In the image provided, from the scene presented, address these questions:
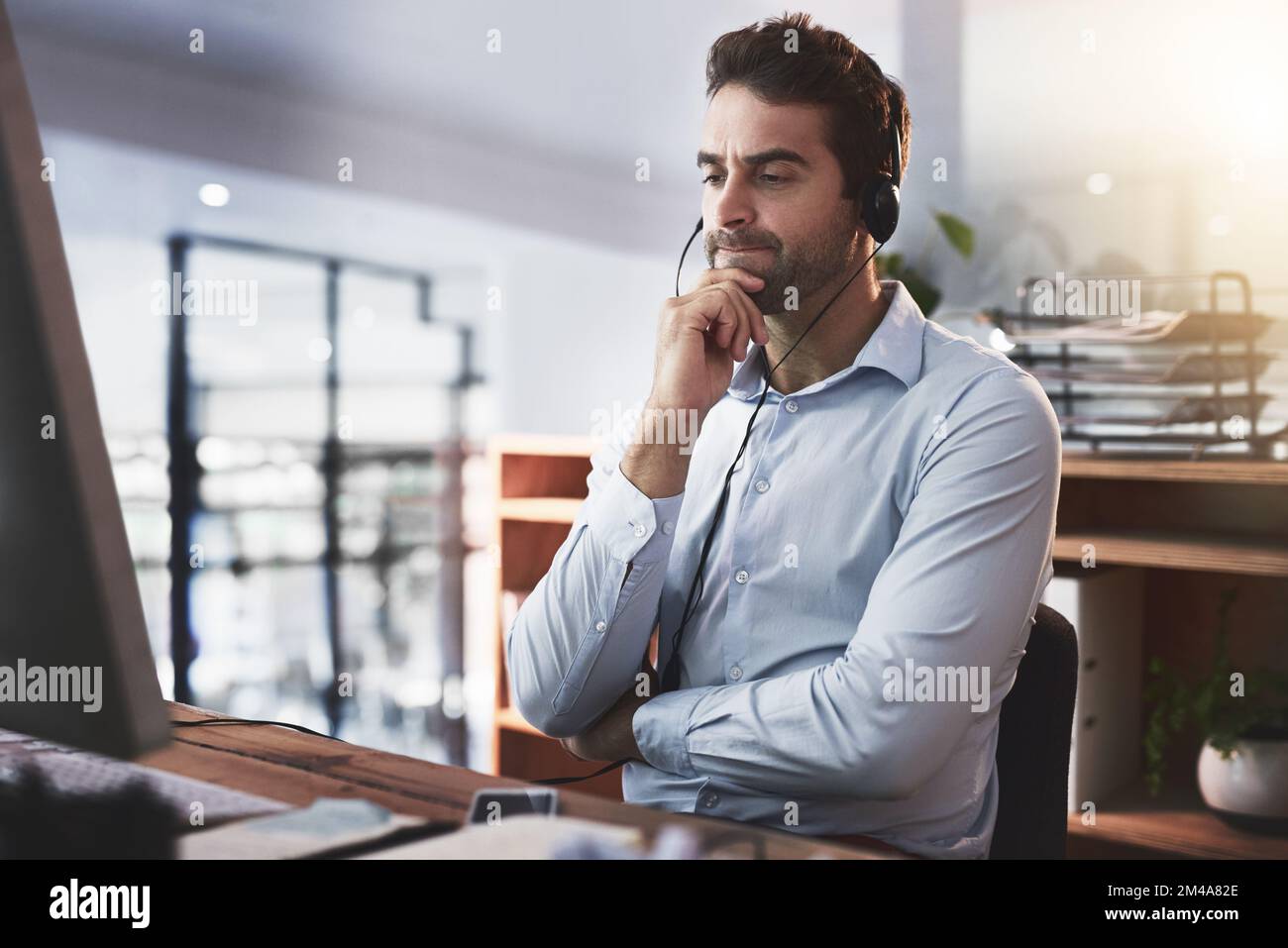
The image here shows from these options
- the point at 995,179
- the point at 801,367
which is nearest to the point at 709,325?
the point at 801,367

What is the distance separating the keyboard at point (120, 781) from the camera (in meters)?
0.81

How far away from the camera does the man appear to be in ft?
3.50

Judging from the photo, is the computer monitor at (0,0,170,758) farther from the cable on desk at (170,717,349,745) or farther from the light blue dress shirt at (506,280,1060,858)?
the light blue dress shirt at (506,280,1060,858)

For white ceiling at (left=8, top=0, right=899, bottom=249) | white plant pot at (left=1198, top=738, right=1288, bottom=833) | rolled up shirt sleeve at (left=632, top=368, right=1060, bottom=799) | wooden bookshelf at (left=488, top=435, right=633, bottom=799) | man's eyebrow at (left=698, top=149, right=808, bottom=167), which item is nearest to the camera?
rolled up shirt sleeve at (left=632, top=368, right=1060, bottom=799)

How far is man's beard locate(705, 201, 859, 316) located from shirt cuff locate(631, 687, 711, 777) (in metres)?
0.49

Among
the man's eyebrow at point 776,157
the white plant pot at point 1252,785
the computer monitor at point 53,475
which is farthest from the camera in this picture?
the white plant pot at point 1252,785

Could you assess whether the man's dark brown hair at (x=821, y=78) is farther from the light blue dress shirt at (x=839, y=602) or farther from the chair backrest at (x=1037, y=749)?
the chair backrest at (x=1037, y=749)

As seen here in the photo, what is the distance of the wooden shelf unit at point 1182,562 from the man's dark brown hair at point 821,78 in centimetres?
94

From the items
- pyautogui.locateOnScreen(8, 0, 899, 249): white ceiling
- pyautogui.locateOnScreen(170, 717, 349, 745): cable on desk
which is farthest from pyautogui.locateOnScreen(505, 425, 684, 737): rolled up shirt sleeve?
pyautogui.locateOnScreen(8, 0, 899, 249): white ceiling

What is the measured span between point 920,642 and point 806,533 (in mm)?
244

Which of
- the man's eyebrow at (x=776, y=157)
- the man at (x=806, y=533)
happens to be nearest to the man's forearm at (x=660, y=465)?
the man at (x=806, y=533)

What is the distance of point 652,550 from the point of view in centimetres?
121

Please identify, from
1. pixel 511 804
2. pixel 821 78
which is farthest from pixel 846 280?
pixel 511 804
